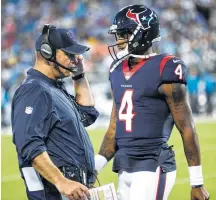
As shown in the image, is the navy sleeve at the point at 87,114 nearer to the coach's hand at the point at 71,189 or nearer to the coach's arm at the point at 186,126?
the coach's arm at the point at 186,126

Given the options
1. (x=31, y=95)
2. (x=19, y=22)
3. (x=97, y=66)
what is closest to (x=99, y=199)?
(x=31, y=95)

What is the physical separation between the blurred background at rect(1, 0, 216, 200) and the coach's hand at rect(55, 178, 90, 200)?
409 inches

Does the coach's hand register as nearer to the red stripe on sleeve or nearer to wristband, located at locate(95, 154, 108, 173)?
wristband, located at locate(95, 154, 108, 173)

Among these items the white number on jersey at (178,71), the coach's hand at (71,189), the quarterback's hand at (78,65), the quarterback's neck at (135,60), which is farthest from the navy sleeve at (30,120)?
the white number on jersey at (178,71)

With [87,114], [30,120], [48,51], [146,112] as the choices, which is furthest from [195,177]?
[48,51]

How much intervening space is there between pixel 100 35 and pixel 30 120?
14.8 meters

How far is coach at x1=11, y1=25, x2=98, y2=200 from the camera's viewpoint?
3.60m

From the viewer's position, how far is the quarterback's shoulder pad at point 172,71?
3.85m

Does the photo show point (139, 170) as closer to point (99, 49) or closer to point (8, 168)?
point (8, 168)

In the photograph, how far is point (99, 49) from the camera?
17.2 metres

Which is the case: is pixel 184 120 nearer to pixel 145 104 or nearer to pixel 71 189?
pixel 145 104

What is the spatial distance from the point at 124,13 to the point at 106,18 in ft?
49.5

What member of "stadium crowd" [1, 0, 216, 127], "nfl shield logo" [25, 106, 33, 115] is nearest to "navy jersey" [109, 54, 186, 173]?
"nfl shield logo" [25, 106, 33, 115]

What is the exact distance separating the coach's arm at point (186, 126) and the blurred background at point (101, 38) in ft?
33.5
